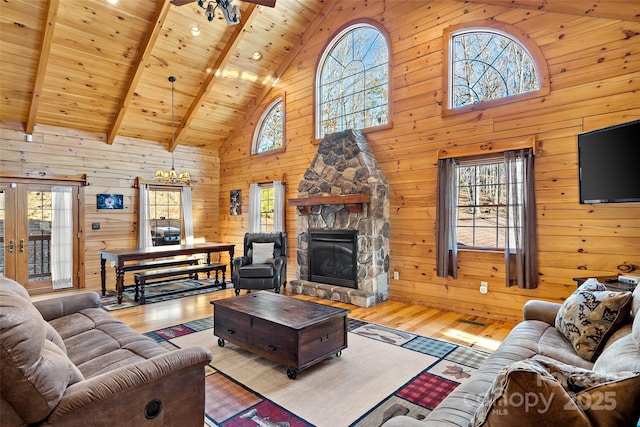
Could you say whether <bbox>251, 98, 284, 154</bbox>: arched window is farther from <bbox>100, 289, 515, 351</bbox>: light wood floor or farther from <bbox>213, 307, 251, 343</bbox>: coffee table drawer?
<bbox>213, 307, 251, 343</bbox>: coffee table drawer

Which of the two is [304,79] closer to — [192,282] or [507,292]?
[192,282]

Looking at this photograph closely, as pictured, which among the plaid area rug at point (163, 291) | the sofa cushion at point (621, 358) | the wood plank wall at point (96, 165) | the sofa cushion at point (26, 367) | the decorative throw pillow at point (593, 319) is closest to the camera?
the sofa cushion at point (26, 367)

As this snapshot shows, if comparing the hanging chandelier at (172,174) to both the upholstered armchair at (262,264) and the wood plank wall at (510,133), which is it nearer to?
the upholstered armchair at (262,264)

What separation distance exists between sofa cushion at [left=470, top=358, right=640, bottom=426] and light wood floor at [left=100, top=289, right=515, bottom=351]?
8.68 feet

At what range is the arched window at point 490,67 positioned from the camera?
4.07 metres

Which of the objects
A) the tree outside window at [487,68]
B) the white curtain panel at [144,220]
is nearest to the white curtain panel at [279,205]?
the white curtain panel at [144,220]

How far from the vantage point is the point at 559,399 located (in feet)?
2.88

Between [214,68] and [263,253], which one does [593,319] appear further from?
[214,68]

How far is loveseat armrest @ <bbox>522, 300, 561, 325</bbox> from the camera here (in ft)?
8.74

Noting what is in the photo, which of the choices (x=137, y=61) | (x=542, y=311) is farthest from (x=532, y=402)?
(x=137, y=61)

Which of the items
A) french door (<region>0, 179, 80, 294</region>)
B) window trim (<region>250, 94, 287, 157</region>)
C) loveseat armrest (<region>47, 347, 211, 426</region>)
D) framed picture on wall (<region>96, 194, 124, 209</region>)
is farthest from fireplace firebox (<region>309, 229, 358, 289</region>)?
french door (<region>0, 179, 80, 294</region>)

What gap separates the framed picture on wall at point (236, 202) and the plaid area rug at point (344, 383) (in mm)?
4444

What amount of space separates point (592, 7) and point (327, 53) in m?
3.83

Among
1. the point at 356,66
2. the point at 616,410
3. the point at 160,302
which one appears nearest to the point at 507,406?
the point at 616,410
